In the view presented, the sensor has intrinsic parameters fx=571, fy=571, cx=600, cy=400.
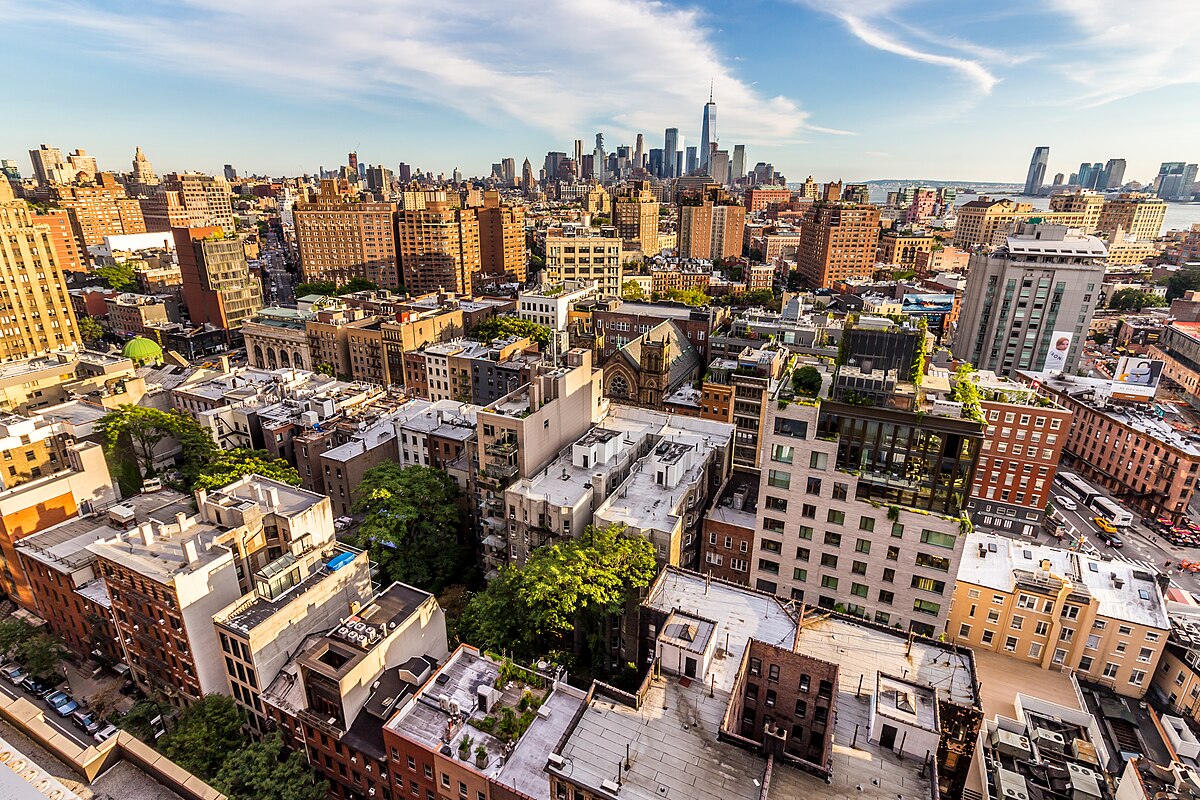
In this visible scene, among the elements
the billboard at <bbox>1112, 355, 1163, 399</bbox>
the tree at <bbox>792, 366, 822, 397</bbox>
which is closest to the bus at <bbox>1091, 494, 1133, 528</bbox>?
the billboard at <bbox>1112, 355, 1163, 399</bbox>

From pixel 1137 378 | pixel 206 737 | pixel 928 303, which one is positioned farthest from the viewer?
pixel 928 303

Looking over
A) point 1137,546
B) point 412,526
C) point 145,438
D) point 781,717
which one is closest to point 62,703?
point 412,526

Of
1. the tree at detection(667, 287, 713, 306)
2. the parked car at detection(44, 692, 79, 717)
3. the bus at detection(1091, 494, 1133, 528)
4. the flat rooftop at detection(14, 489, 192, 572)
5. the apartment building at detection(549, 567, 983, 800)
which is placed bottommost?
the parked car at detection(44, 692, 79, 717)

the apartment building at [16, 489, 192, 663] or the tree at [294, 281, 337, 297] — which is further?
the tree at [294, 281, 337, 297]

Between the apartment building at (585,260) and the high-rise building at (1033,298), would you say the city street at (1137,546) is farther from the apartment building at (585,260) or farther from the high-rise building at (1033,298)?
the apartment building at (585,260)

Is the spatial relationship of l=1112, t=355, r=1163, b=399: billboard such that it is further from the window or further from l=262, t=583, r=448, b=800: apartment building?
l=262, t=583, r=448, b=800: apartment building

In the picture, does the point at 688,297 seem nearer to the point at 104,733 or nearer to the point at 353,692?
the point at 353,692
